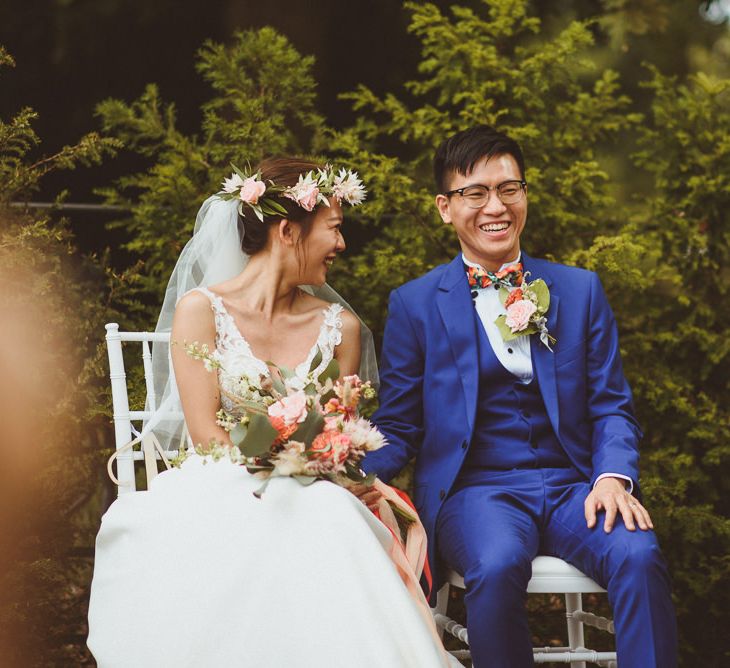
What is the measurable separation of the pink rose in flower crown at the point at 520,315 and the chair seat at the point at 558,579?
70 centimetres

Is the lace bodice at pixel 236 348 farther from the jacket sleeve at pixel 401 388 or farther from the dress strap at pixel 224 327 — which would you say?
the jacket sleeve at pixel 401 388

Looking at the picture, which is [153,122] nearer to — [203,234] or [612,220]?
[203,234]

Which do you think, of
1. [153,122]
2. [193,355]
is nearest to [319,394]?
[193,355]

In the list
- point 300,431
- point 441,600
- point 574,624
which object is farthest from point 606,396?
point 300,431

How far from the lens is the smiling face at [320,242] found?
320 centimetres

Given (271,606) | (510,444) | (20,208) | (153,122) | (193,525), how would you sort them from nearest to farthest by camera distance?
(271,606) < (193,525) < (510,444) < (20,208) < (153,122)

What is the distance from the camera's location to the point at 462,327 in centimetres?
321

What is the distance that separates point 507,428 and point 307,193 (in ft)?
3.08

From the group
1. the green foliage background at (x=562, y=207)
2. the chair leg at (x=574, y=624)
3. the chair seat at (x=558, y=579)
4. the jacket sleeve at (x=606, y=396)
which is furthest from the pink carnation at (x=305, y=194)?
the chair leg at (x=574, y=624)

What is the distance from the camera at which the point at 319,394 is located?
105 inches

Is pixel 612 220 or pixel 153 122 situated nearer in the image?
pixel 153 122

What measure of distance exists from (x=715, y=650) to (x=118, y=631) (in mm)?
2758

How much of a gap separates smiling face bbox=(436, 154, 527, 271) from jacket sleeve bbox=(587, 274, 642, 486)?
1.05ft

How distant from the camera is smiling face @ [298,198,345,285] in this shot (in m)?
3.20
